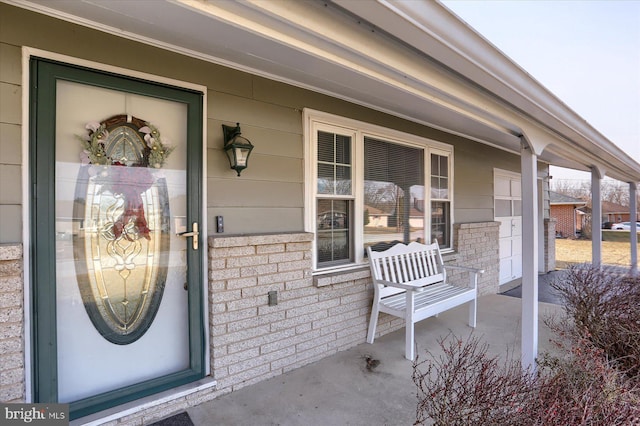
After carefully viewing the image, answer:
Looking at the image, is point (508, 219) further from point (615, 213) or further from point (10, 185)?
point (615, 213)

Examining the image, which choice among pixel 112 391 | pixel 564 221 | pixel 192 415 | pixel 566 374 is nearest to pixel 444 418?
pixel 566 374

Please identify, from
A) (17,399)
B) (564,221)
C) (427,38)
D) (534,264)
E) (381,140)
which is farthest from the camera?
(564,221)

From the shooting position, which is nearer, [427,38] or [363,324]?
[427,38]

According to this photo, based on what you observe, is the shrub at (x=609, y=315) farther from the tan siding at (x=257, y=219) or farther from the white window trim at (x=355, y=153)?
the tan siding at (x=257, y=219)

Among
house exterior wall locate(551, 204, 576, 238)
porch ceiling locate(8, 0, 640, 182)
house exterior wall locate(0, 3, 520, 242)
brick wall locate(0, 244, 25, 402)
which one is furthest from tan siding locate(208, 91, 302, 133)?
house exterior wall locate(551, 204, 576, 238)

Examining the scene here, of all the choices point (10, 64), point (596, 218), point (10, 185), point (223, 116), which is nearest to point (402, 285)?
point (223, 116)

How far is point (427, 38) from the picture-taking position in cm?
161

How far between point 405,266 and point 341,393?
5.62 ft

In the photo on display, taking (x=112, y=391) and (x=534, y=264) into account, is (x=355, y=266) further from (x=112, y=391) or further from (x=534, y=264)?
(x=112, y=391)

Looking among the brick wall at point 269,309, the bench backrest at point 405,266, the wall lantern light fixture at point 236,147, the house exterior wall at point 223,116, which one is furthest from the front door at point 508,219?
the wall lantern light fixture at point 236,147

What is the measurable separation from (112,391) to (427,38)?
111 inches

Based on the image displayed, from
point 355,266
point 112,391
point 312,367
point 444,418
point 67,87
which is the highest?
point 67,87

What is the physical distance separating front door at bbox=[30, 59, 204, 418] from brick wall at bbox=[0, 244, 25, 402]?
80 mm

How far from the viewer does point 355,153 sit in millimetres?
3447
